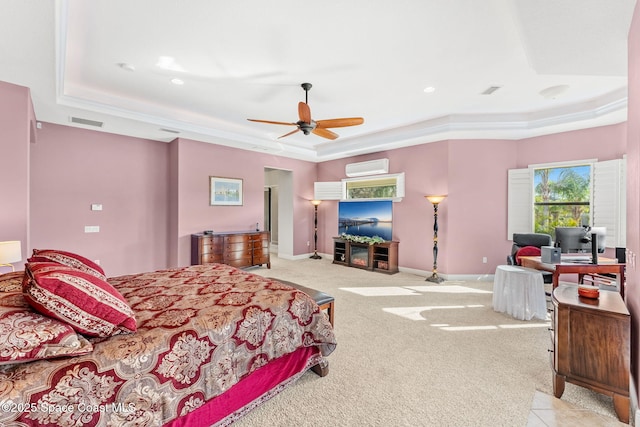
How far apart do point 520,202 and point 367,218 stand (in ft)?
9.75

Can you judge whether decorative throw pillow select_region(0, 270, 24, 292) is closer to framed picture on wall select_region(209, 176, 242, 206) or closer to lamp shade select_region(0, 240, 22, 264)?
lamp shade select_region(0, 240, 22, 264)

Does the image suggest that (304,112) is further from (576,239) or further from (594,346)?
(576,239)

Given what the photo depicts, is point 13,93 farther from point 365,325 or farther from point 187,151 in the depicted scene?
point 365,325

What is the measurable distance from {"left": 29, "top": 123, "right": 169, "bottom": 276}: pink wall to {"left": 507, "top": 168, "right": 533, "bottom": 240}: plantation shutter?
6.61 meters

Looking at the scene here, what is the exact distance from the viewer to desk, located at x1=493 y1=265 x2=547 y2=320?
3473 mm

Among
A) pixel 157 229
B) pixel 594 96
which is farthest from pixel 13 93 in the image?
pixel 594 96

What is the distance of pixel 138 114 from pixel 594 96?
6.68 meters

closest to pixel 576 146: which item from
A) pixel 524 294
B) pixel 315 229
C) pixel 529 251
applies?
pixel 529 251

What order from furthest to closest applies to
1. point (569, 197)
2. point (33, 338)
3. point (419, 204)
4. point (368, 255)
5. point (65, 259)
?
point (368, 255)
point (419, 204)
point (569, 197)
point (65, 259)
point (33, 338)

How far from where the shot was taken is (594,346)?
6.31ft

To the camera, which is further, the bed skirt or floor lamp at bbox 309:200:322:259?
floor lamp at bbox 309:200:322:259

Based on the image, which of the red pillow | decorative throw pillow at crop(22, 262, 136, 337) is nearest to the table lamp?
decorative throw pillow at crop(22, 262, 136, 337)

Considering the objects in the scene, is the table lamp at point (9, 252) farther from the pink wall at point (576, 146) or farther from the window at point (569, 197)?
the pink wall at point (576, 146)

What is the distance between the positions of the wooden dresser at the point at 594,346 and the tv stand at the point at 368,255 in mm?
3930
